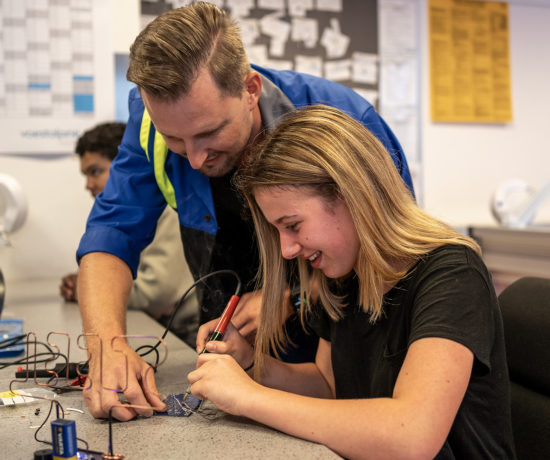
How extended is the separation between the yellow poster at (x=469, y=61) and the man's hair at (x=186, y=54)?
177cm

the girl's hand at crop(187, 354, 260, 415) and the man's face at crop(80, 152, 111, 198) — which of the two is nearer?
the girl's hand at crop(187, 354, 260, 415)

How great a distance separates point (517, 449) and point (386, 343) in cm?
29

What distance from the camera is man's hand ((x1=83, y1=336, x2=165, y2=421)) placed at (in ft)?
2.85

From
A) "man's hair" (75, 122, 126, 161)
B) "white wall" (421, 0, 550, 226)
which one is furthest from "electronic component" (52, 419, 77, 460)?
"white wall" (421, 0, 550, 226)

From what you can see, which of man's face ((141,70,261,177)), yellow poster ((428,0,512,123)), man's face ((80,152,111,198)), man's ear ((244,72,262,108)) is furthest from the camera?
yellow poster ((428,0,512,123))

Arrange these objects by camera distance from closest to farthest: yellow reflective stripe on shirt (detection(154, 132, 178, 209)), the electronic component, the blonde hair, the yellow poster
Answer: the electronic component
the blonde hair
yellow reflective stripe on shirt (detection(154, 132, 178, 209))
the yellow poster

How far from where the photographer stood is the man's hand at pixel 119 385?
0.87 m

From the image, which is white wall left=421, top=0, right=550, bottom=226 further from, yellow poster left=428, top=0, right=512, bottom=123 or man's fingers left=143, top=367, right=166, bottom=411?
man's fingers left=143, top=367, right=166, bottom=411

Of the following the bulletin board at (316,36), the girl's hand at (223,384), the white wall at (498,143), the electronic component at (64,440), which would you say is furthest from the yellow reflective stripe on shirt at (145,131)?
the white wall at (498,143)

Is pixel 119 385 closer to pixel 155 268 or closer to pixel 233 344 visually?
pixel 233 344

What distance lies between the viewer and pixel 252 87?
1.18 m

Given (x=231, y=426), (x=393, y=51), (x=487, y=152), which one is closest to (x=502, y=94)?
(x=487, y=152)

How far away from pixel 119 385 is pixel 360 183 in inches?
18.6

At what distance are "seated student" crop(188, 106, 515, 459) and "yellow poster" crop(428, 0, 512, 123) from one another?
1.83m
